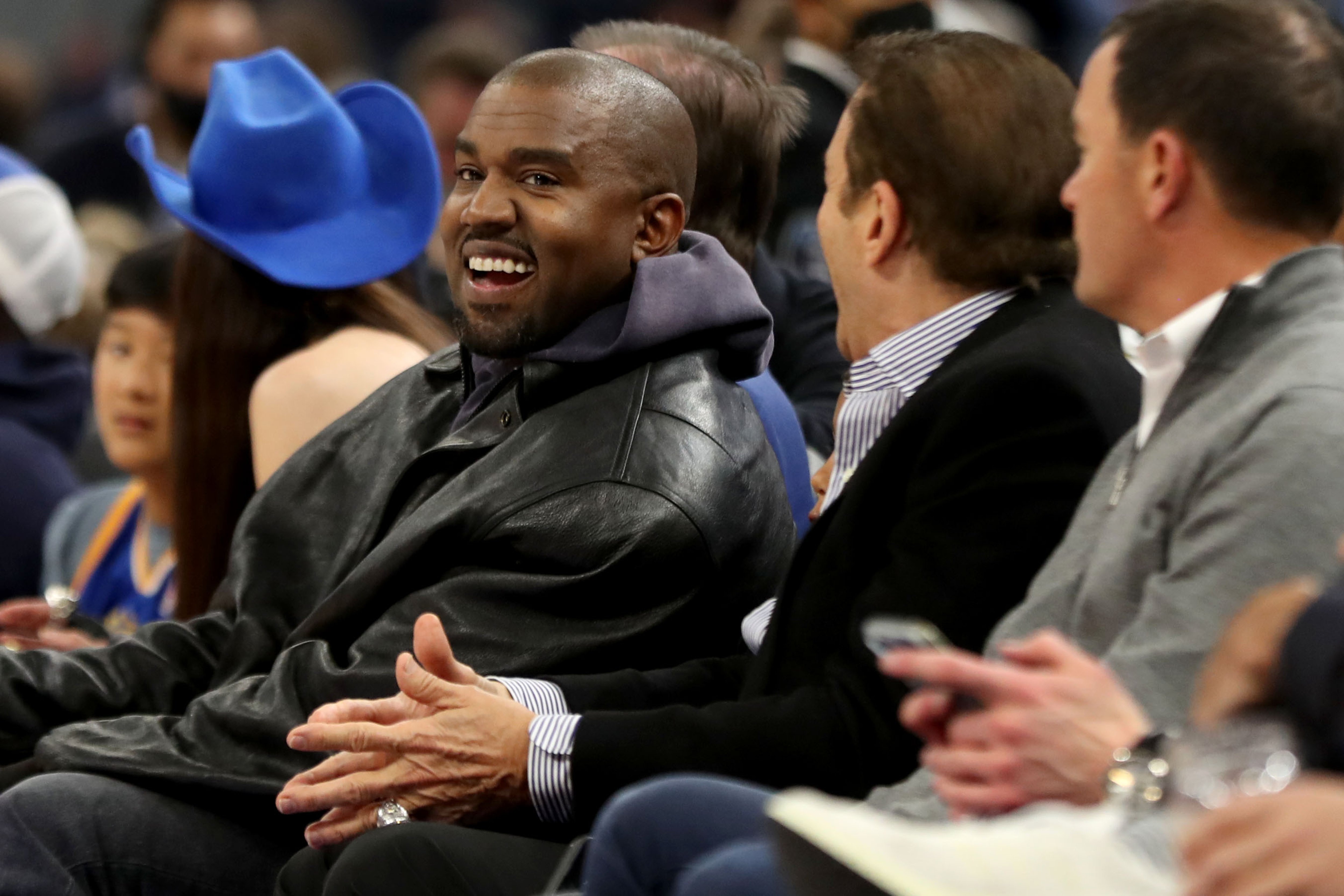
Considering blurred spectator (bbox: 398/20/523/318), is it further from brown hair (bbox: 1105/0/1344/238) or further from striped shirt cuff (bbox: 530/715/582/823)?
brown hair (bbox: 1105/0/1344/238)

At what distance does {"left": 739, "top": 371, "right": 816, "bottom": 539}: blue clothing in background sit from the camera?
3.03 metres

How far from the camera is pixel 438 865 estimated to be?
2.22 metres

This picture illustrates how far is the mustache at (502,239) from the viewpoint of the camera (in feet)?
9.06

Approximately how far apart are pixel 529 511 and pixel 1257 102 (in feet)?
3.57

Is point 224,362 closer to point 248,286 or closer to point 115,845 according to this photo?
point 248,286

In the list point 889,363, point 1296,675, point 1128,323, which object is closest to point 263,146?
point 889,363

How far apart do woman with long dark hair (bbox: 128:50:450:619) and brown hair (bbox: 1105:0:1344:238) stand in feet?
5.69

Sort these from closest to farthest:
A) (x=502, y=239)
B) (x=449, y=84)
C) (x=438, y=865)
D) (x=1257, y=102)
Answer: (x=1257, y=102), (x=438, y=865), (x=502, y=239), (x=449, y=84)

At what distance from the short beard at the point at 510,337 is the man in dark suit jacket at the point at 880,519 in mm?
485

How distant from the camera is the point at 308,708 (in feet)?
8.73

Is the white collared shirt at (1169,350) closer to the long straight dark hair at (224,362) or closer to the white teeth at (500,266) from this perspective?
the white teeth at (500,266)

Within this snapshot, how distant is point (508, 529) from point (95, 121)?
22.6 ft

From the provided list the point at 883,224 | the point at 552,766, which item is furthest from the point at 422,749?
the point at 883,224

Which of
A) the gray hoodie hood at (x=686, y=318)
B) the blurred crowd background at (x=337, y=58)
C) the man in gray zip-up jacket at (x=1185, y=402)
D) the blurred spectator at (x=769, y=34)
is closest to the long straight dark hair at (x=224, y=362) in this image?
the blurred crowd background at (x=337, y=58)
